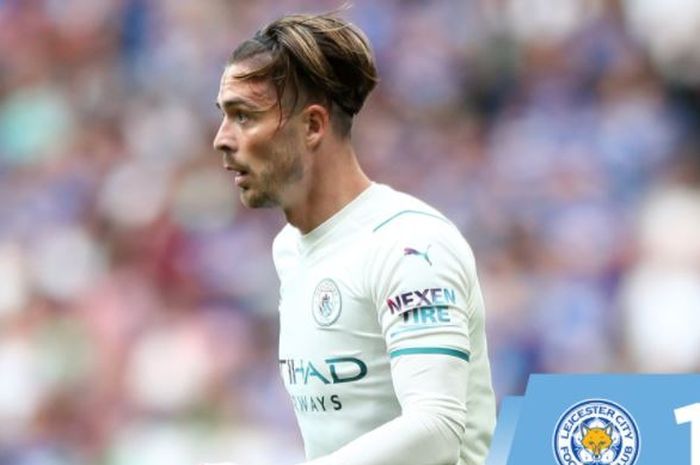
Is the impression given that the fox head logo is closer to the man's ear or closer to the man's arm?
the man's arm

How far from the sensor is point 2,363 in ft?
27.5

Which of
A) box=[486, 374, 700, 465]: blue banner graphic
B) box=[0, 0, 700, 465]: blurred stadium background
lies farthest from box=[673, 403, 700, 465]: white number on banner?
box=[0, 0, 700, 465]: blurred stadium background

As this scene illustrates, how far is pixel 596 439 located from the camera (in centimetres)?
335

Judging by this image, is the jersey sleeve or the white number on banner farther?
the jersey sleeve

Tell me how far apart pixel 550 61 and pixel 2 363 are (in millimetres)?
3294

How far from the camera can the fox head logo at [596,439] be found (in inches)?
131

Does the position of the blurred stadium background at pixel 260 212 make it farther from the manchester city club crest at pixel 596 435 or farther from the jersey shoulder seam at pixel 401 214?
the manchester city club crest at pixel 596 435

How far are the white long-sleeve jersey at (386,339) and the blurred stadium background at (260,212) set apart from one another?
3493mm

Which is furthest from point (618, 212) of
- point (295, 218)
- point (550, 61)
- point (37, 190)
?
point (295, 218)

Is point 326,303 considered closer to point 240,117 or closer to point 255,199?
point 255,199

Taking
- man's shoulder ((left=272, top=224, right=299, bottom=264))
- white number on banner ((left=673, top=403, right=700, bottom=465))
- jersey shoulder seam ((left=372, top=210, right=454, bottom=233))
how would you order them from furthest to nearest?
man's shoulder ((left=272, top=224, right=299, bottom=264)) → jersey shoulder seam ((left=372, top=210, right=454, bottom=233)) → white number on banner ((left=673, top=403, right=700, bottom=465))

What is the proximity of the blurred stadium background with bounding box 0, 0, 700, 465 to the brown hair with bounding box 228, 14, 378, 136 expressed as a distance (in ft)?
11.9

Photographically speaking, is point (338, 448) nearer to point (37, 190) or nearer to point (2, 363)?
point (2, 363)

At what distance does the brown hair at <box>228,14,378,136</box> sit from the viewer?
3795mm
